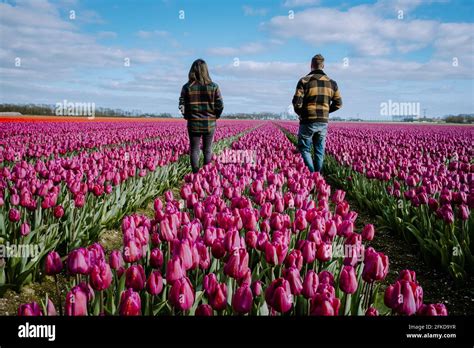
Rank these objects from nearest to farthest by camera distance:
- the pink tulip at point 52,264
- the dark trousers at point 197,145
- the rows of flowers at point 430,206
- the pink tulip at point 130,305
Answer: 1. the pink tulip at point 130,305
2. the pink tulip at point 52,264
3. the rows of flowers at point 430,206
4. the dark trousers at point 197,145

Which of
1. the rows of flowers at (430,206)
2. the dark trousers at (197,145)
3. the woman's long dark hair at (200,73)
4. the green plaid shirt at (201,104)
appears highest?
the woman's long dark hair at (200,73)

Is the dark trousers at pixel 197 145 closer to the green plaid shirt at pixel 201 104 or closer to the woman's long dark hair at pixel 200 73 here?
the green plaid shirt at pixel 201 104

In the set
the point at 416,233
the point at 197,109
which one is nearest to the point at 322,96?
the point at 197,109

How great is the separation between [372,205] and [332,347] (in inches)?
184

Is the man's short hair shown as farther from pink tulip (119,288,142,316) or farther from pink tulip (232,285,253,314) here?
pink tulip (119,288,142,316)

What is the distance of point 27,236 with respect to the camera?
319cm

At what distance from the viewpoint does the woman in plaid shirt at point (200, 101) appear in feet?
21.4

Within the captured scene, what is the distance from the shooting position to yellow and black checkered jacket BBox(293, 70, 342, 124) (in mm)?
6961

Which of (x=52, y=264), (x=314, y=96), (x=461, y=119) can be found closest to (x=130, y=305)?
(x=52, y=264)

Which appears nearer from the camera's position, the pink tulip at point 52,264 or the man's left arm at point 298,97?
the pink tulip at point 52,264

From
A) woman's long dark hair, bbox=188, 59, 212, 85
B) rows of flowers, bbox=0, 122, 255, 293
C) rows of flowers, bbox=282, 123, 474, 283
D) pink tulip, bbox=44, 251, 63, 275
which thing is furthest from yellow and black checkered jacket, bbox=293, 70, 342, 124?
pink tulip, bbox=44, 251, 63, 275

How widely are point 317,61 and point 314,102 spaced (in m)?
0.69

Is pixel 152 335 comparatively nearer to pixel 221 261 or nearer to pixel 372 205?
pixel 221 261

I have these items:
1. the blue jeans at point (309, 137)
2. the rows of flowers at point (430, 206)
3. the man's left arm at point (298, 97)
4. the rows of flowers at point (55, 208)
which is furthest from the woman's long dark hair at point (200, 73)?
the rows of flowers at point (430, 206)
